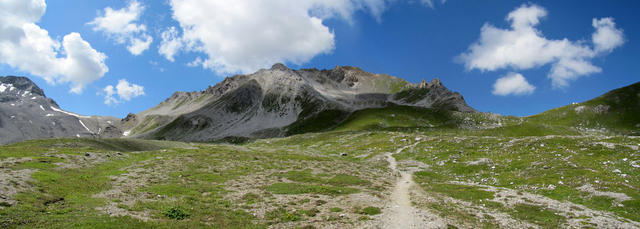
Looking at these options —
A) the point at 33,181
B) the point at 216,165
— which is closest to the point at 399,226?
the point at 33,181

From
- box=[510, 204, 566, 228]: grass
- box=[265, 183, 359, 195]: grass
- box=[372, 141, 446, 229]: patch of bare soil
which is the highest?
box=[265, 183, 359, 195]: grass

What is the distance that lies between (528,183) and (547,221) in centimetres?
1703

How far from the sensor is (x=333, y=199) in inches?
1248

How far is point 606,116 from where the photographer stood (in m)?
182

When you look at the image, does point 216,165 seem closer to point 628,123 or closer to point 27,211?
point 27,211

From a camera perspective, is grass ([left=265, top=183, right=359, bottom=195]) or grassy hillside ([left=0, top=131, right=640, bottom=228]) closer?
grassy hillside ([left=0, top=131, right=640, bottom=228])

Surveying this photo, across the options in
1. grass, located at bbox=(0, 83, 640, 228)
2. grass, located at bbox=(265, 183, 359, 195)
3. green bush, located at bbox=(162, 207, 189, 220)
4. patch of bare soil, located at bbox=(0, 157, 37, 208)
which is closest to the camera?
patch of bare soil, located at bbox=(0, 157, 37, 208)

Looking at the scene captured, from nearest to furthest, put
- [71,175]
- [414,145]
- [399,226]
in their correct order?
[399,226] < [71,175] < [414,145]

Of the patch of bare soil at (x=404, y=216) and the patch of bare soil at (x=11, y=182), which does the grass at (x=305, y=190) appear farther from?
the patch of bare soil at (x=11, y=182)

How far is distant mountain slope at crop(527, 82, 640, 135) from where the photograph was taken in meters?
168

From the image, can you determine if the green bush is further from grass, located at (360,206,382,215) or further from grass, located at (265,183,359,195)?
grass, located at (360,206,382,215)

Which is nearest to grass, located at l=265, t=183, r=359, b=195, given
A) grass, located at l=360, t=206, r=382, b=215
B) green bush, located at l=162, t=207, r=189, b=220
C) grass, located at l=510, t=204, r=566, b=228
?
grass, located at l=360, t=206, r=382, b=215

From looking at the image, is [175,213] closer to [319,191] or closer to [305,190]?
[305,190]

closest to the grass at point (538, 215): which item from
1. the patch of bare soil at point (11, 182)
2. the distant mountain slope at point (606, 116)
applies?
the patch of bare soil at point (11, 182)
